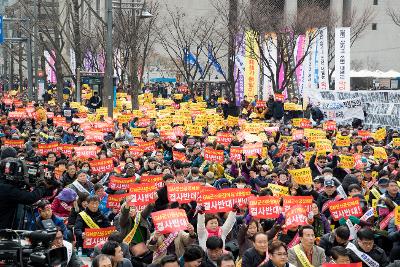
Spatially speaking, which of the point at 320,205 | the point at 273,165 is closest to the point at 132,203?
the point at 320,205

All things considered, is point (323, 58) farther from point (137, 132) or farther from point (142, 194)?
point (142, 194)

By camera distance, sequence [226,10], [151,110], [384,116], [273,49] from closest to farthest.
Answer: [384,116], [151,110], [273,49], [226,10]

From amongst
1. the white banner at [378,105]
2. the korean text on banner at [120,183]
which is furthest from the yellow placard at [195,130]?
the korean text on banner at [120,183]

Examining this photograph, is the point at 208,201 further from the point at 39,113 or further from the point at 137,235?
the point at 39,113

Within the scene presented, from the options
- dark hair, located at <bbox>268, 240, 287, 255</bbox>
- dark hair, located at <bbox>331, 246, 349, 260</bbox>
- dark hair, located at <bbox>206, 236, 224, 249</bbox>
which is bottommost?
dark hair, located at <bbox>331, 246, 349, 260</bbox>

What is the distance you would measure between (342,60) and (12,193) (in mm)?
25017

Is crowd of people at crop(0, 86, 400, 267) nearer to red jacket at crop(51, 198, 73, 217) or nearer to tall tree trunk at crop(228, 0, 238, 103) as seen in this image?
red jacket at crop(51, 198, 73, 217)

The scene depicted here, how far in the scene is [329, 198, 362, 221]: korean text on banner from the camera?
1102cm

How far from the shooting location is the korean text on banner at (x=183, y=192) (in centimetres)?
1098

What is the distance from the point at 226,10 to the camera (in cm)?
4678

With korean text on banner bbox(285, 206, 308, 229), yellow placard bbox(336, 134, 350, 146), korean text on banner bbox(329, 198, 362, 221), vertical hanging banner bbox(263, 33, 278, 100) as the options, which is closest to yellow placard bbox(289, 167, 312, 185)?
korean text on banner bbox(329, 198, 362, 221)

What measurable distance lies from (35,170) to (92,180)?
5562 millimetres

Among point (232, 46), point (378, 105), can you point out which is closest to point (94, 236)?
point (378, 105)

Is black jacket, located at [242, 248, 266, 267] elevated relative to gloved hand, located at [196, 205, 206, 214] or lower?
lower
